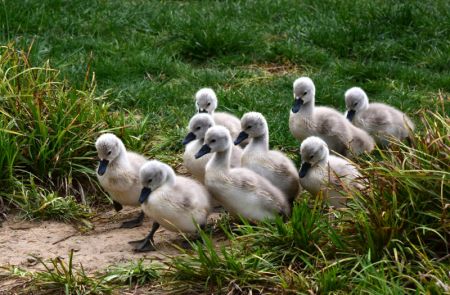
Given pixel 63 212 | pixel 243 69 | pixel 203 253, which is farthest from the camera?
pixel 243 69

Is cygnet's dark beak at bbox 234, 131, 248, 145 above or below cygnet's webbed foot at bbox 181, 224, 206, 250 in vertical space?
above

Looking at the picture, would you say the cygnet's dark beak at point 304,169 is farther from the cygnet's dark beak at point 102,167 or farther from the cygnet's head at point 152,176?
the cygnet's dark beak at point 102,167

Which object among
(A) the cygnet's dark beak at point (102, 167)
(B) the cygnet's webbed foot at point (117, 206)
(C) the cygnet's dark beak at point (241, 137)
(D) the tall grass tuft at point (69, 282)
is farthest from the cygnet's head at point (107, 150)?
(D) the tall grass tuft at point (69, 282)

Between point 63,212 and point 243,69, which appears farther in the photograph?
point 243,69

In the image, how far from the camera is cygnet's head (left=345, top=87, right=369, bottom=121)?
8.48 m

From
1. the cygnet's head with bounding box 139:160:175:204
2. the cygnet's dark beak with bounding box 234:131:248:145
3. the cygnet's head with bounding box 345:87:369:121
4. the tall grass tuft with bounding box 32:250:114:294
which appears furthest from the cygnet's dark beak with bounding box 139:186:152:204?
the cygnet's head with bounding box 345:87:369:121

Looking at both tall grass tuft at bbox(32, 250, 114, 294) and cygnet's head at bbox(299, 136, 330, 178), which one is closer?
tall grass tuft at bbox(32, 250, 114, 294)

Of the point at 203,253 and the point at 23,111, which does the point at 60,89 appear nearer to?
the point at 23,111

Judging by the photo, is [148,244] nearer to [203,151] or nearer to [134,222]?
[134,222]

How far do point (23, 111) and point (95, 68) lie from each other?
2.21 m

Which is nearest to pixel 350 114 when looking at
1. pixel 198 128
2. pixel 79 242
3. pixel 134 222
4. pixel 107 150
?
pixel 198 128

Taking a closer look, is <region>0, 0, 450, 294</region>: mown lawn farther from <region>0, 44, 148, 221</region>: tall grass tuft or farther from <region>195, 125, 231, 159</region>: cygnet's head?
<region>195, 125, 231, 159</region>: cygnet's head

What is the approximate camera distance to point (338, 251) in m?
6.13

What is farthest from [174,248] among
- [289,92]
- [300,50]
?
[300,50]
